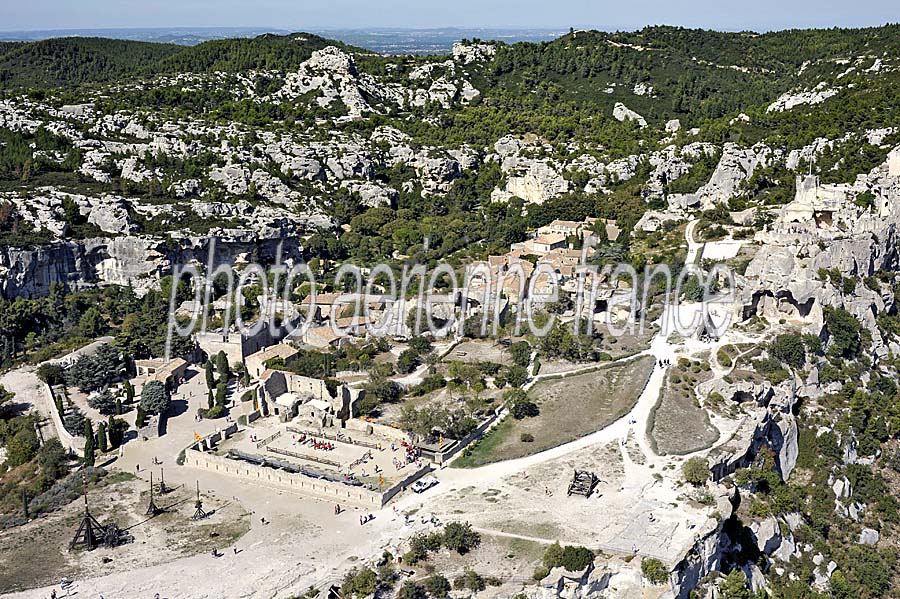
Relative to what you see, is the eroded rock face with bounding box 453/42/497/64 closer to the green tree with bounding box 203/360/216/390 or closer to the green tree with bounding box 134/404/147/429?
Answer: the green tree with bounding box 203/360/216/390

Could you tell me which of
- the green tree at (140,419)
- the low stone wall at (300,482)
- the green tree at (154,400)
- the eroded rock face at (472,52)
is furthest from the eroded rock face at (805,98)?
the green tree at (140,419)

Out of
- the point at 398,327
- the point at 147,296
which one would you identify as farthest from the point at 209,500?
the point at 147,296

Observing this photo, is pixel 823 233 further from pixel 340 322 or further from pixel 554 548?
pixel 554 548

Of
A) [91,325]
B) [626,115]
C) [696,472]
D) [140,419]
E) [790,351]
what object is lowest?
[140,419]

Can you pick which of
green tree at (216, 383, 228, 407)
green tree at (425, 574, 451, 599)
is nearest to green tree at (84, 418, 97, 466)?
green tree at (216, 383, 228, 407)

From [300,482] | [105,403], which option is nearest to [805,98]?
[300,482]

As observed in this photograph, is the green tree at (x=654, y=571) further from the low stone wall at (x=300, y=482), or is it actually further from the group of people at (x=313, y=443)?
the group of people at (x=313, y=443)

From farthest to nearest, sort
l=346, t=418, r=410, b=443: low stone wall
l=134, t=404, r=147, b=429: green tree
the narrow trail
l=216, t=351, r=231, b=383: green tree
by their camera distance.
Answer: l=216, t=351, r=231, b=383: green tree
l=134, t=404, r=147, b=429: green tree
l=346, t=418, r=410, b=443: low stone wall
the narrow trail

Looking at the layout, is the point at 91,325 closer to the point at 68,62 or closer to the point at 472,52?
the point at 472,52
